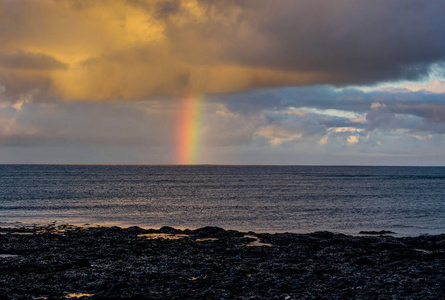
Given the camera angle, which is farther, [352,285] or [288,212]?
[288,212]

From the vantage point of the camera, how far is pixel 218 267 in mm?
30016

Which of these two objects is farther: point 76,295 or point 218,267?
point 218,267

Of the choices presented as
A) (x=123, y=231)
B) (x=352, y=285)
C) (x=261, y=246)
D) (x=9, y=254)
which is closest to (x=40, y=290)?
(x=9, y=254)

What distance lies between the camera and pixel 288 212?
7250 centimetres

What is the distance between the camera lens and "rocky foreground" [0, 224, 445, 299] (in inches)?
938

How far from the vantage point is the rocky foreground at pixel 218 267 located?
2381cm

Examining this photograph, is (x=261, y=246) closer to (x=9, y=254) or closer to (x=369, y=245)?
(x=369, y=245)

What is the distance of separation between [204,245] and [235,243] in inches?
128

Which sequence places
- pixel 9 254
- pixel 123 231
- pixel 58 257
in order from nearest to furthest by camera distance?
pixel 58 257, pixel 9 254, pixel 123 231

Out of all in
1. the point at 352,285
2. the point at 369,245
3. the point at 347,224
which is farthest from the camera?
the point at 347,224

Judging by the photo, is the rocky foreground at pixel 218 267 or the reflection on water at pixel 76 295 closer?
the reflection on water at pixel 76 295

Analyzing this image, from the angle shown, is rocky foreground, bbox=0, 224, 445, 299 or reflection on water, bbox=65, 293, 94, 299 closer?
reflection on water, bbox=65, 293, 94, 299

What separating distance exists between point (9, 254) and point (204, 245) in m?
Result: 16.6

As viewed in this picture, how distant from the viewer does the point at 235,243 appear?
41594 millimetres
